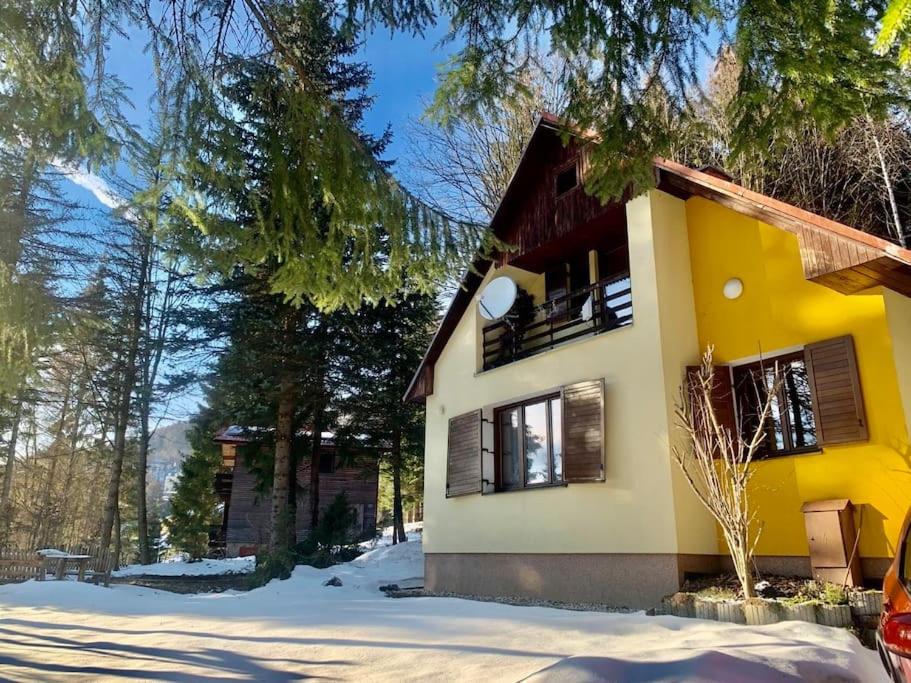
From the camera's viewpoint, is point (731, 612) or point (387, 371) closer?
point (731, 612)

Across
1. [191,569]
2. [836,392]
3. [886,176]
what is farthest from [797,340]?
[191,569]

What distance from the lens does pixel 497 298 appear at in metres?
11.3

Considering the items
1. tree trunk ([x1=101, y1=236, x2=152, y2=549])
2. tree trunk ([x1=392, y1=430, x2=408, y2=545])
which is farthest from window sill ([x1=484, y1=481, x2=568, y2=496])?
tree trunk ([x1=101, y1=236, x2=152, y2=549])

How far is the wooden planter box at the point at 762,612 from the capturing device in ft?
20.1

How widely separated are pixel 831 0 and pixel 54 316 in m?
7.55

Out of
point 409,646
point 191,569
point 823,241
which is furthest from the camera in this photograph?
point 191,569

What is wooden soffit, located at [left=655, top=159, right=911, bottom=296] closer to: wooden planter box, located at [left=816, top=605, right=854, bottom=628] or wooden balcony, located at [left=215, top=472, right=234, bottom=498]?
wooden planter box, located at [left=816, top=605, right=854, bottom=628]

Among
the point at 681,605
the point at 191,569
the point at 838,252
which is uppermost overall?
the point at 838,252

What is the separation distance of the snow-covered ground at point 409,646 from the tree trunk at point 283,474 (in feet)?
17.5

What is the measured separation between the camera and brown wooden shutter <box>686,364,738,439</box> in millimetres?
8344

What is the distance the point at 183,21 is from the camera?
18.2 feet

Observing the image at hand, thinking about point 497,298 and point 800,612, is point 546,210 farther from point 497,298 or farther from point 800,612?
point 800,612

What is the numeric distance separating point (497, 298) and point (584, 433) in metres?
3.20

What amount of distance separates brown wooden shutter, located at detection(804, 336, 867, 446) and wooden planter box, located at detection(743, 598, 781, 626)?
6.61 ft
